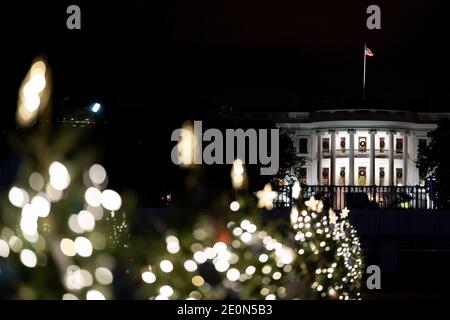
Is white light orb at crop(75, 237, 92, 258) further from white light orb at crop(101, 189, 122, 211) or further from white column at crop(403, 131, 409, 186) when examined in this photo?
white column at crop(403, 131, 409, 186)

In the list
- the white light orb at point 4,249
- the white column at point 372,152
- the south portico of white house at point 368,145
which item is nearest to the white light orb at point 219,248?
the white light orb at point 4,249

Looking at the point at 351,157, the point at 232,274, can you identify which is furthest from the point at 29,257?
the point at 351,157

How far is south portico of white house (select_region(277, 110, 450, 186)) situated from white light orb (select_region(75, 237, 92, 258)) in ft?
357

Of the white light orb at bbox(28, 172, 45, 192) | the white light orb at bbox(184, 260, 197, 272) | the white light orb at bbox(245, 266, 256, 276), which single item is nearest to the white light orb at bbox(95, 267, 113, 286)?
the white light orb at bbox(28, 172, 45, 192)

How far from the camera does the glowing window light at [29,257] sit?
5984mm

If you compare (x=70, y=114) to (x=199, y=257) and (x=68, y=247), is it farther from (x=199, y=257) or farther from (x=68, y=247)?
(x=68, y=247)

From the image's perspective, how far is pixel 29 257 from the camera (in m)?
5.99

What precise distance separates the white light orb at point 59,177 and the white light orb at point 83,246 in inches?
15.4

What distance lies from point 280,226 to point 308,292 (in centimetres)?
1165

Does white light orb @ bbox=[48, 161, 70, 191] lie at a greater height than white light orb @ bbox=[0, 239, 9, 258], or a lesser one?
greater

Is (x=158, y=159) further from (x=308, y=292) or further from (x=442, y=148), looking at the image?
(x=442, y=148)

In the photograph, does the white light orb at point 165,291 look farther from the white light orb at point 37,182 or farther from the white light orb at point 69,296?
the white light orb at point 37,182

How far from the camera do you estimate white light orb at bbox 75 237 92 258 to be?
19.8ft

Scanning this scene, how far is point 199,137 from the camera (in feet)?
190
